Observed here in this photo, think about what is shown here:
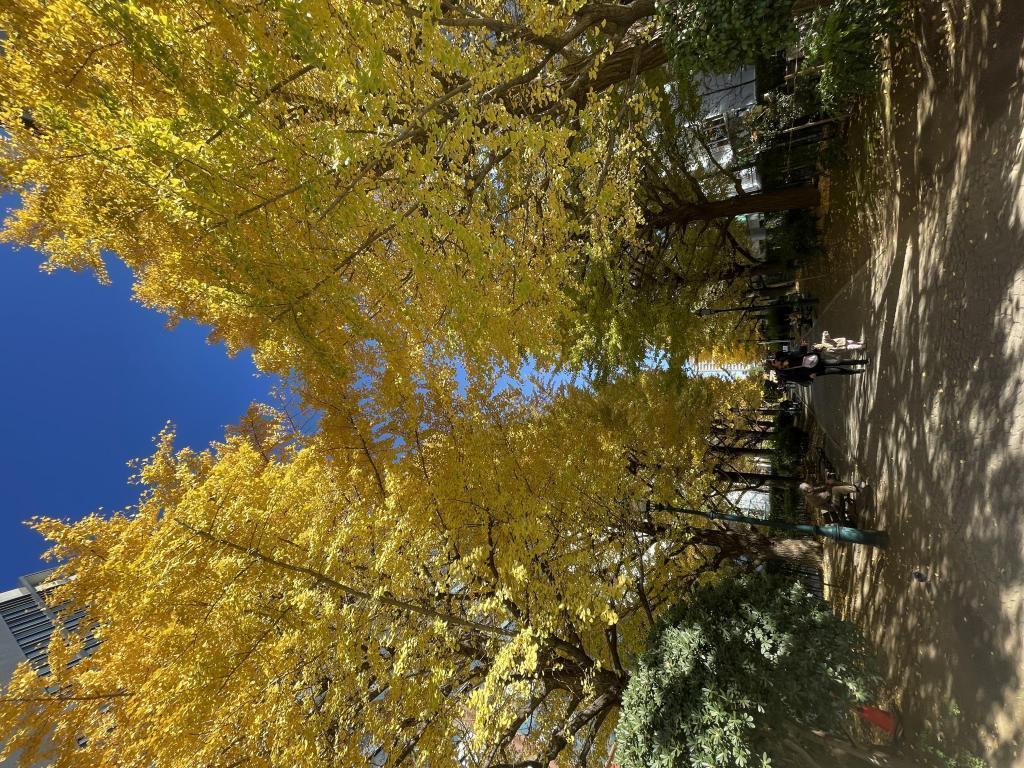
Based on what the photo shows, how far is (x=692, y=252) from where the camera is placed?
845 cm

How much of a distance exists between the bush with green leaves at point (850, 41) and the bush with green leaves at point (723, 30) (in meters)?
0.52

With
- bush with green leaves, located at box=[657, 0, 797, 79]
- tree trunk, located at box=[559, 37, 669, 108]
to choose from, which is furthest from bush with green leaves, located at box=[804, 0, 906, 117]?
tree trunk, located at box=[559, 37, 669, 108]

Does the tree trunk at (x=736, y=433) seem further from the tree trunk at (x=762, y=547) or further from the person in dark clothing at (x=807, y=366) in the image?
the person in dark clothing at (x=807, y=366)

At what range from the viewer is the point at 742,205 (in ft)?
24.6

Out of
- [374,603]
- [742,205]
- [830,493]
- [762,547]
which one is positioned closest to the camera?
[374,603]

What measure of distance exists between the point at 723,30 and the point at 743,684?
278 inches

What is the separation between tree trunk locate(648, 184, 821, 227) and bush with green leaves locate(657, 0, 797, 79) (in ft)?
8.83

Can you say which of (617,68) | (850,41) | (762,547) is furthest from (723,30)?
(762,547)

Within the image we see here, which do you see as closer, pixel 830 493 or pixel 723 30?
pixel 723 30

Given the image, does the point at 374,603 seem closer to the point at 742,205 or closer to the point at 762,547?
the point at 762,547

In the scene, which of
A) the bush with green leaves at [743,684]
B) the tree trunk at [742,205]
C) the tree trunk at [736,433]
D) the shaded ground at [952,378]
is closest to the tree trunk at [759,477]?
the tree trunk at [736,433]

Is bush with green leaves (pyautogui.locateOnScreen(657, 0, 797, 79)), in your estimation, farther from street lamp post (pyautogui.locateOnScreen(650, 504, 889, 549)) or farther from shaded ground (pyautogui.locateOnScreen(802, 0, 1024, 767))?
street lamp post (pyautogui.locateOnScreen(650, 504, 889, 549))

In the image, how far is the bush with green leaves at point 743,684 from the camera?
3.72 m

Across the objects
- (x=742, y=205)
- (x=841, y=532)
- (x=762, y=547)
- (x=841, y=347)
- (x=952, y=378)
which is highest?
(x=742, y=205)
